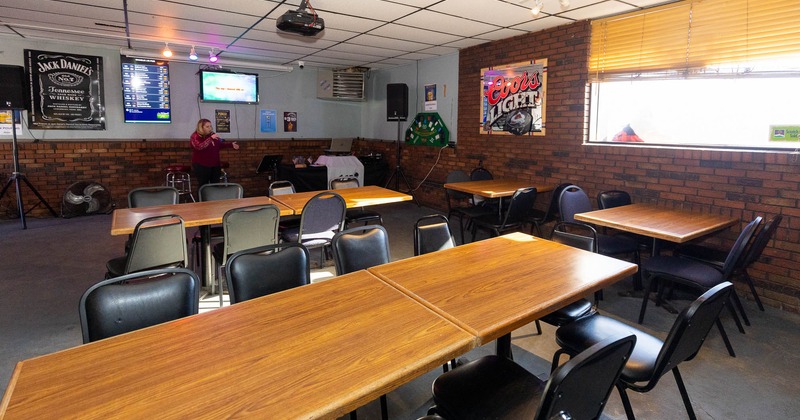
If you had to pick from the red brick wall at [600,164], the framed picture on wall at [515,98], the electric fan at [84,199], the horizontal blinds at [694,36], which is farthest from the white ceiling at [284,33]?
the electric fan at [84,199]

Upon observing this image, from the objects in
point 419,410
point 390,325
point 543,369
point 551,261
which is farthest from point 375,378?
point 543,369

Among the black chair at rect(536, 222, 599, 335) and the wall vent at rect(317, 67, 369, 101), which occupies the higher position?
the wall vent at rect(317, 67, 369, 101)

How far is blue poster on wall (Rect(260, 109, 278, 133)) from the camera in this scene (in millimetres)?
8758

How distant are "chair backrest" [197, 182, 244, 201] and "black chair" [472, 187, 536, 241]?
8.40 ft

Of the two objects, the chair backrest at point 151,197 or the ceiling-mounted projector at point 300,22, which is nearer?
the ceiling-mounted projector at point 300,22

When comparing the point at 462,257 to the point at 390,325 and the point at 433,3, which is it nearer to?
the point at 390,325

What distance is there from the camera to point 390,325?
5.19ft

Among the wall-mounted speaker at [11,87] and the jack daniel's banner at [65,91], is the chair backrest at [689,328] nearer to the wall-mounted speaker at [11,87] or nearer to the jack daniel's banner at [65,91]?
the wall-mounted speaker at [11,87]

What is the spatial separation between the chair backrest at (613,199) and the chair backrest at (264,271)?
335cm

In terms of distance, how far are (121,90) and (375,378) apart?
26.4 feet

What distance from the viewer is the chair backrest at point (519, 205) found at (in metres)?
4.48

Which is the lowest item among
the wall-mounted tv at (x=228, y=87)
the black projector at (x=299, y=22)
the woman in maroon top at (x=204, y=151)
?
the woman in maroon top at (x=204, y=151)

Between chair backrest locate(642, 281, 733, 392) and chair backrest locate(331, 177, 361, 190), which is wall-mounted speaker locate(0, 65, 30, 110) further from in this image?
chair backrest locate(642, 281, 733, 392)

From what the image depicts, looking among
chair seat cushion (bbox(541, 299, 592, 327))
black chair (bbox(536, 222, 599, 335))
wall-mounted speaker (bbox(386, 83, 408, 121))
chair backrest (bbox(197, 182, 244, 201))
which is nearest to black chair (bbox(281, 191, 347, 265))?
chair backrest (bbox(197, 182, 244, 201))
